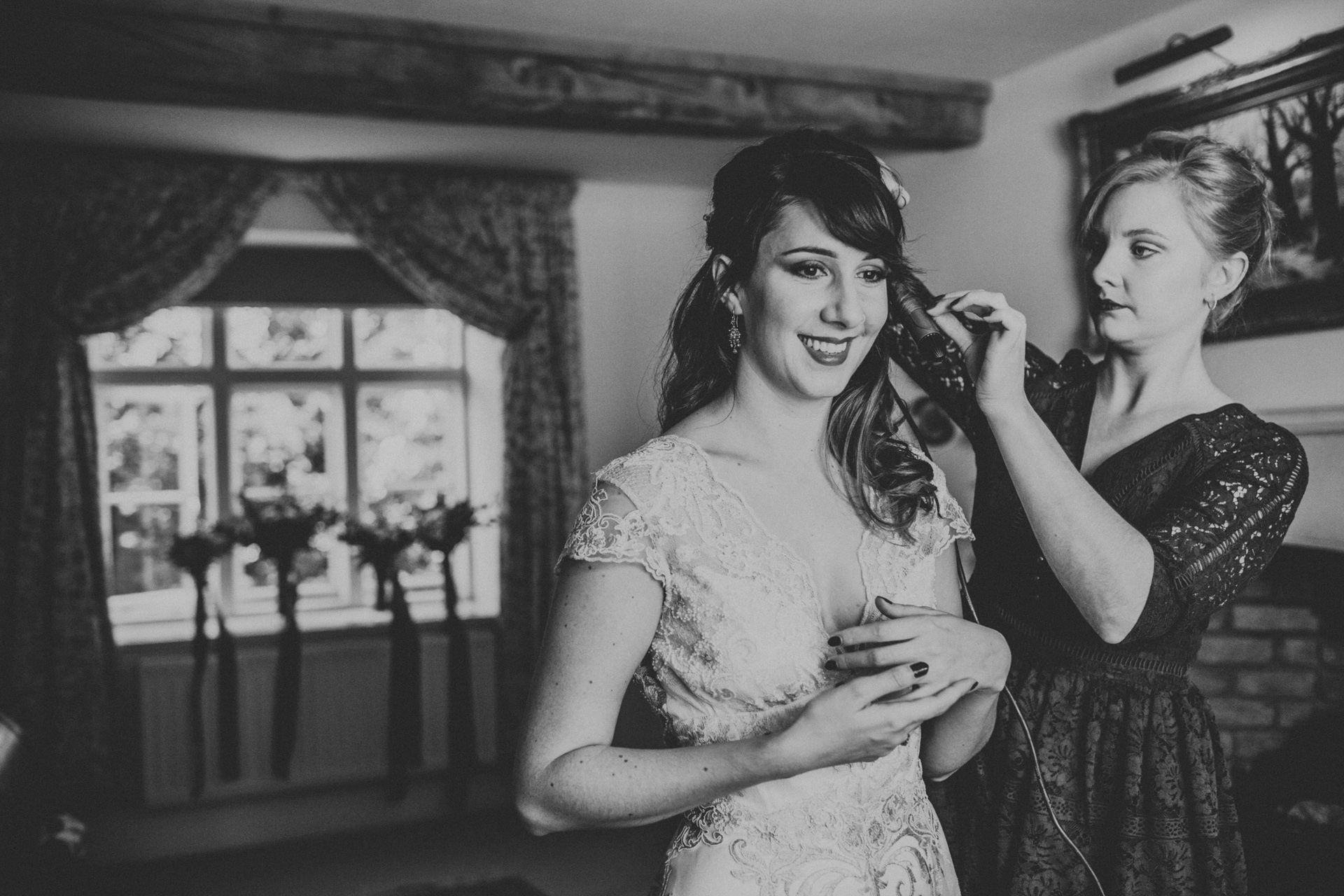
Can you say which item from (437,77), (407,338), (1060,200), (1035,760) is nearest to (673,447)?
(1035,760)

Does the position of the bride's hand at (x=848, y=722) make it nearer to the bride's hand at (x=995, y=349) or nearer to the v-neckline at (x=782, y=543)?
the v-neckline at (x=782, y=543)

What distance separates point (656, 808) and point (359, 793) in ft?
14.7

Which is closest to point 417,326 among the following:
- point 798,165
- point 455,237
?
point 455,237

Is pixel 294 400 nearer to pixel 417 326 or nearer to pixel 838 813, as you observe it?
pixel 417 326

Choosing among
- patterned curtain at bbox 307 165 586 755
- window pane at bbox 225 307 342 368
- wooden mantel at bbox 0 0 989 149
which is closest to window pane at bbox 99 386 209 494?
window pane at bbox 225 307 342 368

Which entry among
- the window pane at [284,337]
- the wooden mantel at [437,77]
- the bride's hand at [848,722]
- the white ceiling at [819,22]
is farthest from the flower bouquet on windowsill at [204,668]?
the bride's hand at [848,722]

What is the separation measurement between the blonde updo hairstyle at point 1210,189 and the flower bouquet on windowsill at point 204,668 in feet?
13.6

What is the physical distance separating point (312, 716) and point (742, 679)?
4.28 metres

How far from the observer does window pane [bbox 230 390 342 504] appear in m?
5.46

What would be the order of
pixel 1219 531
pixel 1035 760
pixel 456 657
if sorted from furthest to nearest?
pixel 456 657
pixel 1035 760
pixel 1219 531

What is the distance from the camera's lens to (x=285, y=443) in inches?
218

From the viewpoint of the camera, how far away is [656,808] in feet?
4.01

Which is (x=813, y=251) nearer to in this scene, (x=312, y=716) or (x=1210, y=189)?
(x=1210, y=189)

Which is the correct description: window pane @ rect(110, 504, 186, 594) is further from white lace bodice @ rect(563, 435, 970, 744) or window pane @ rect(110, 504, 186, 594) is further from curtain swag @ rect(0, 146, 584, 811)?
white lace bodice @ rect(563, 435, 970, 744)
